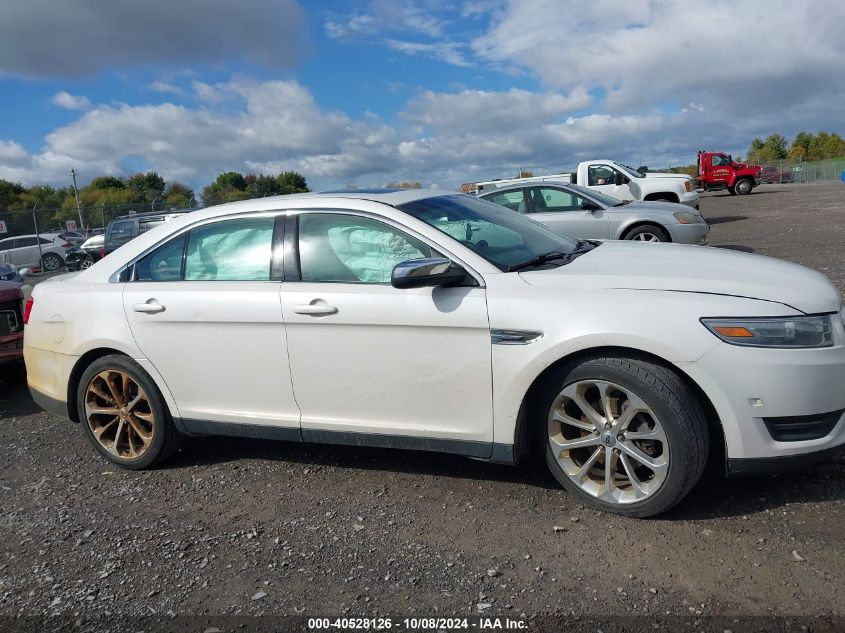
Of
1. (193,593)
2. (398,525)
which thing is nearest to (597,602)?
(398,525)

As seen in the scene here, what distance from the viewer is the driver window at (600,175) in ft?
58.3

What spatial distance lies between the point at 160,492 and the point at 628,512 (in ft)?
8.73

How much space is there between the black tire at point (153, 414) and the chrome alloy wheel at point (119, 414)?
22 millimetres

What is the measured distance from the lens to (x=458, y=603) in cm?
286

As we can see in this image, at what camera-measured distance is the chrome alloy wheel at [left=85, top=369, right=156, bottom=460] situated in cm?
442

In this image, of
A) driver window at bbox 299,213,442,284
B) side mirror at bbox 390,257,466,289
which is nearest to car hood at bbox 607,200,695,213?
driver window at bbox 299,213,442,284

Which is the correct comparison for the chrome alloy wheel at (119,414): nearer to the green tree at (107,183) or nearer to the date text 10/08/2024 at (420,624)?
the date text 10/08/2024 at (420,624)

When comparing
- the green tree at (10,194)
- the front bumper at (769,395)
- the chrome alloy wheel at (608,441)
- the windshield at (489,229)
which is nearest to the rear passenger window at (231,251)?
the windshield at (489,229)

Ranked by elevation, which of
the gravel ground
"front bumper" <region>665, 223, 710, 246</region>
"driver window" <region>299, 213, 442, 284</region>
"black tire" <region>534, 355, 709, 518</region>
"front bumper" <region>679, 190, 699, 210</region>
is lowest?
the gravel ground

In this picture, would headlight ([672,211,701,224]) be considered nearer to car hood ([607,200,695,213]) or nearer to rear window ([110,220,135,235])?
car hood ([607,200,695,213])

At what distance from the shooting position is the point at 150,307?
419 centimetres

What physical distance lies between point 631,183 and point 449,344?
15.2 metres

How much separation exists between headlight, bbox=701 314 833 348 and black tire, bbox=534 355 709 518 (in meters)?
0.29

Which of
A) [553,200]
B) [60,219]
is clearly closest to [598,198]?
[553,200]
